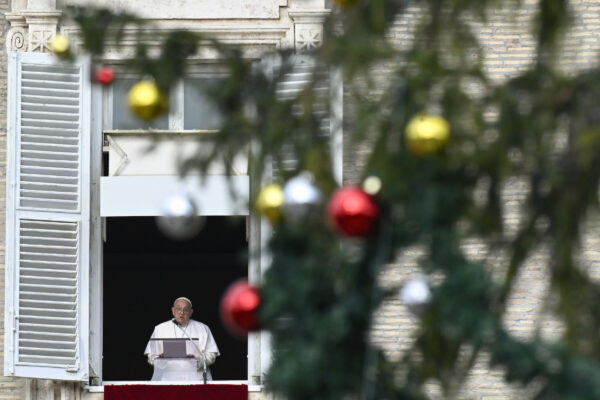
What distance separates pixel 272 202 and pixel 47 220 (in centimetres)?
660

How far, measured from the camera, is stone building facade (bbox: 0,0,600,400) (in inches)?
547

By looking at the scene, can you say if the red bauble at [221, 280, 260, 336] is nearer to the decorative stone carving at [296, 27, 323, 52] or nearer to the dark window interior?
the decorative stone carving at [296, 27, 323, 52]

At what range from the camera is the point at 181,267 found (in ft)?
73.4

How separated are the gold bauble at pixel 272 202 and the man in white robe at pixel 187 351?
21.6 feet

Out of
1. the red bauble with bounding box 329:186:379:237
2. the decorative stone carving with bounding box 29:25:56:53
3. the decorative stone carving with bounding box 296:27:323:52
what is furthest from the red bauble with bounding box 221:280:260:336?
the decorative stone carving with bounding box 29:25:56:53

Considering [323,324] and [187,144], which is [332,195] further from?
[187,144]

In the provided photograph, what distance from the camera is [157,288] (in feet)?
73.3

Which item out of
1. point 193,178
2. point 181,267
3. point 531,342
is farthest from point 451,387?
point 181,267

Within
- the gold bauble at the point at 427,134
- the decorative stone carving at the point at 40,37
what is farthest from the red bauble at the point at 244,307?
the decorative stone carving at the point at 40,37

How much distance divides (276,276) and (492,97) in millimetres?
1190

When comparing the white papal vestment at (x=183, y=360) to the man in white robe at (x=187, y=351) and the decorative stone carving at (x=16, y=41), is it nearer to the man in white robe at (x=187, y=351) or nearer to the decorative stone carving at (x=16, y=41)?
the man in white robe at (x=187, y=351)

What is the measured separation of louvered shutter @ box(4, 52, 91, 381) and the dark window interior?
728cm

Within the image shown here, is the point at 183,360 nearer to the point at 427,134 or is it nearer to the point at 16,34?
the point at 16,34

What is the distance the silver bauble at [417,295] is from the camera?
23.5 ft
